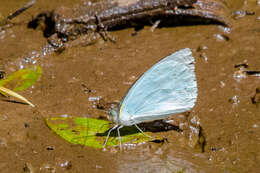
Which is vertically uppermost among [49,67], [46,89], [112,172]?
[49,67]

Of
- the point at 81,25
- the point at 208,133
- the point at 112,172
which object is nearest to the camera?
the point at 112,172

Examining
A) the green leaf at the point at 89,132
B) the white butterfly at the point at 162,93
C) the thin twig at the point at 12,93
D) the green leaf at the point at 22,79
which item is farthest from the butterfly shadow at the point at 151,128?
the green leaf at the point at 22,79

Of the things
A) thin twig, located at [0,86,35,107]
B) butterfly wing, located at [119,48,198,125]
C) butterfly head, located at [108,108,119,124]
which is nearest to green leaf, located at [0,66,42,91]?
thin twig, located at [0,86,35,107]

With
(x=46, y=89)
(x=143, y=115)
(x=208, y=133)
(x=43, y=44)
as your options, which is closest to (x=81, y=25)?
(x=43, y=44)

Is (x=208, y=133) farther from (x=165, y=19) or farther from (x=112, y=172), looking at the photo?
(x=165, y=19)

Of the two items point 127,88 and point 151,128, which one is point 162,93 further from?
point 127,88

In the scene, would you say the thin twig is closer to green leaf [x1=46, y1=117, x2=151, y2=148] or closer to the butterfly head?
green leaf [x1=46, y1=117, x2=151, y2=148]
